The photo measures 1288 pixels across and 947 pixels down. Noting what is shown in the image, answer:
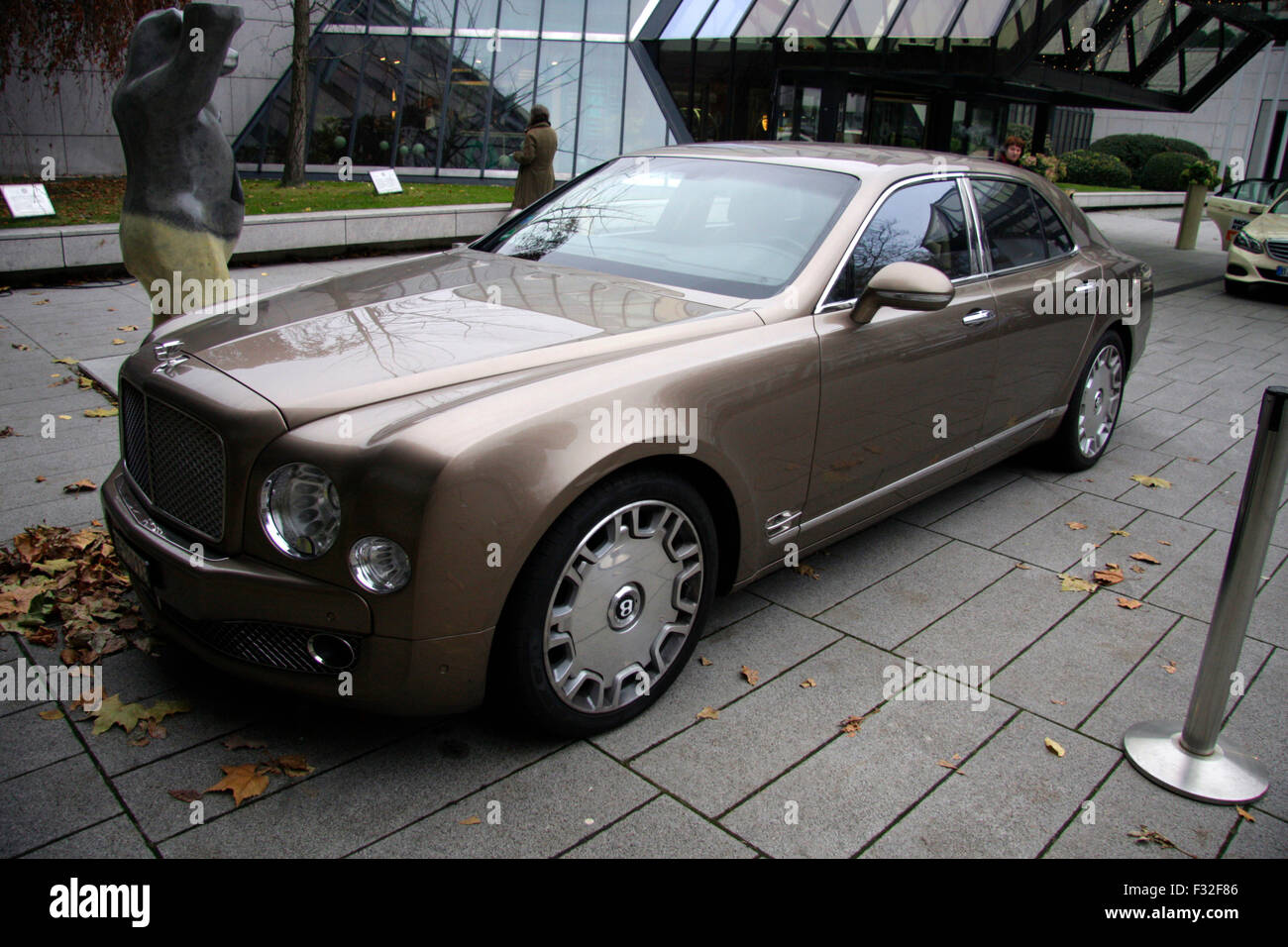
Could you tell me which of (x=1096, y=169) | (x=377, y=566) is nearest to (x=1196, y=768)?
(x=377, y=566)

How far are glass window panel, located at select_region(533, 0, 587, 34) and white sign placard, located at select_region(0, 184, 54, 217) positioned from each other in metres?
13.4

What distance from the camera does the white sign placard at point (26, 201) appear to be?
403 inches

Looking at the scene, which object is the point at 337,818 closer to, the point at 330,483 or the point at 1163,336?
the point at 330,483

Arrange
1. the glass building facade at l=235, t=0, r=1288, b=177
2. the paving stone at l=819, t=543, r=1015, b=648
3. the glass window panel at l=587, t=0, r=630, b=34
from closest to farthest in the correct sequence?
the paving stone at l=819, t=543, r=1015, b=648 < the glass building facade at l=235, t=0, r=1288, b=177 < the glass window panel at l=587, t=0, r=630, b=34

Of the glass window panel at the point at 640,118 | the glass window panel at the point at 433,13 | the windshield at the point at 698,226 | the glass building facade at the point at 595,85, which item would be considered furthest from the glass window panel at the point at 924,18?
the windshield at the point at 698,226

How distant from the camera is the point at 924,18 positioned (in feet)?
49.0

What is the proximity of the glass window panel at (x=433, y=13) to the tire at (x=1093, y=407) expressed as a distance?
19321 millimetres

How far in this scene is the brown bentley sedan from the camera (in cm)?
246

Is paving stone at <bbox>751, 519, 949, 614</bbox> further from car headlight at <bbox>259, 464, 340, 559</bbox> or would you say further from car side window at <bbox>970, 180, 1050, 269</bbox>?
car headlight at <bbox>259, 464, 340, 559</bbox>

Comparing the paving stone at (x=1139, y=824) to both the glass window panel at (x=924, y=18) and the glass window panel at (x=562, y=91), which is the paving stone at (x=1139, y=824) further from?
the glass window panel at (x=562, y=91)

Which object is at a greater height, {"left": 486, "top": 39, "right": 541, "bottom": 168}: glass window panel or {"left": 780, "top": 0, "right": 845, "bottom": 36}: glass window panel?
{"left": 780, "top": 0, "right": 845, "bottom": 36}: glass window panel

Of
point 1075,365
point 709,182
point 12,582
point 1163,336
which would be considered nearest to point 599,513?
point 709,182

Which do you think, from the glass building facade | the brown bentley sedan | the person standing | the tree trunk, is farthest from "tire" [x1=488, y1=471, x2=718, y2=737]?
the glass building facade
